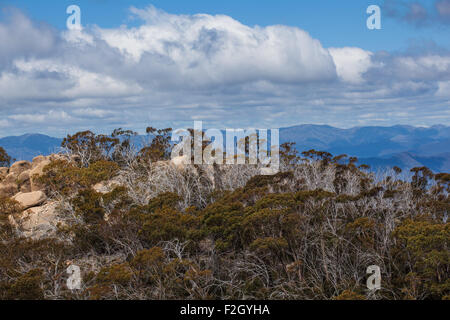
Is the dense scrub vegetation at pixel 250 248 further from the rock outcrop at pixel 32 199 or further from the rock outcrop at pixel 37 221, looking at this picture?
the rock outcrop at pixel 32 199

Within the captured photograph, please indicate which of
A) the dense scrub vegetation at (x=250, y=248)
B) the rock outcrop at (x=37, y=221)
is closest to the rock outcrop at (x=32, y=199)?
the rock outcrop at (x=37, y=221)

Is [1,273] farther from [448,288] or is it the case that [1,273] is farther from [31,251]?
[448,288]

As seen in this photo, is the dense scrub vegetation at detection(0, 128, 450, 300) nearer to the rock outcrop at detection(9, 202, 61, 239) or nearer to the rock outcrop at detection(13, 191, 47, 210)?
the rock outcrop at detection(9, 202, 61, 239)

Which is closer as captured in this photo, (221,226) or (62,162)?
(221,226)

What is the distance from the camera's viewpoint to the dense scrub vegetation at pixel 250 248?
6180 mm

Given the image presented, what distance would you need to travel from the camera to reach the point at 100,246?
8.76 m

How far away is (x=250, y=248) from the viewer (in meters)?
6.89

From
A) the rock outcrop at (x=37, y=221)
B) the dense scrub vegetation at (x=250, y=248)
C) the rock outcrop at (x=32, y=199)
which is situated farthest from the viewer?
the rock outcrop at (x=32, y=199)

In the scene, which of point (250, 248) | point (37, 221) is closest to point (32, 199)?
point (37, 221)

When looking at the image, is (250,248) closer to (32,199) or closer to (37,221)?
(37,221)

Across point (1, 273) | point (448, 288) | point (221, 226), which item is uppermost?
point (221, 226)

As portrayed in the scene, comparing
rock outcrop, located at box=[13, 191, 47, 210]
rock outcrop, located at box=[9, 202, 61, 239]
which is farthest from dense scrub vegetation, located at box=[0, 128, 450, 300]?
rock outcrop, located at box=[13, 191, 47, 210]
